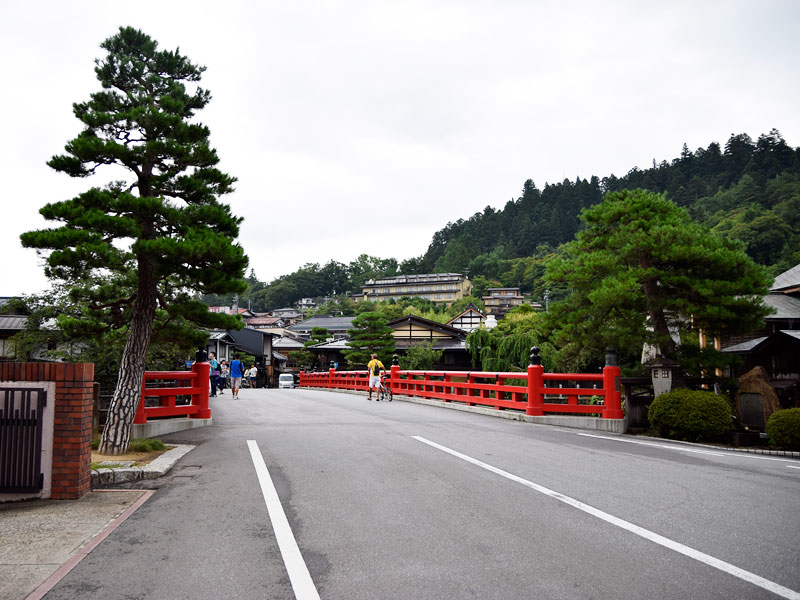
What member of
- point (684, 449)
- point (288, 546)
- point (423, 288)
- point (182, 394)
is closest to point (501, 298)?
point (423, 288)

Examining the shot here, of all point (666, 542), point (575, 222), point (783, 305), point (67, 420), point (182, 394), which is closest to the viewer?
point (666, 542)

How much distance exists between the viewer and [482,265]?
112000 mm

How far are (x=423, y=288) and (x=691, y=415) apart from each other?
9823cm

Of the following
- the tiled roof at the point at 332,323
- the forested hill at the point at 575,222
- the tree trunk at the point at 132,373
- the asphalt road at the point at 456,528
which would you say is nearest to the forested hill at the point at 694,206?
the forested hill at the point at 575,222

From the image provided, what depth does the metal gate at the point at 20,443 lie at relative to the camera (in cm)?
606

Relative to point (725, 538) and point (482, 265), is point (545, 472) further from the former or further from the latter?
point (482, 265)

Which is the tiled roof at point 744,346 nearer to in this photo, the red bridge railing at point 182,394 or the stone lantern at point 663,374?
the stone lantern at point 663,374

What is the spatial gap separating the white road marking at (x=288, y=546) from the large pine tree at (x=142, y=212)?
334cm

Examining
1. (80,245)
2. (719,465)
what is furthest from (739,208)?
(80,245)

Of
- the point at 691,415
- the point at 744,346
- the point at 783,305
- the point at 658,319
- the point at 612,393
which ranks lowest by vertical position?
the point at 691,415

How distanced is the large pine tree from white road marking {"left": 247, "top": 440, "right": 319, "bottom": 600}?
3336mm

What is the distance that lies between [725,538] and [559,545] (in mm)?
1331

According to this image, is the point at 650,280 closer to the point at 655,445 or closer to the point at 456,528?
the point at 655,445

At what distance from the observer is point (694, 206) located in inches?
2940
